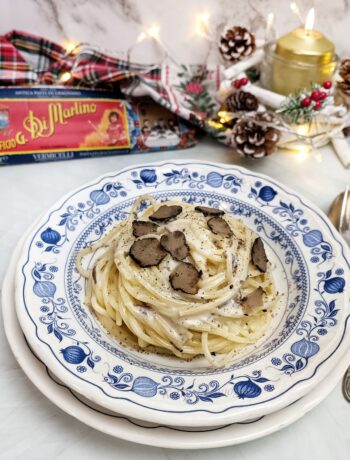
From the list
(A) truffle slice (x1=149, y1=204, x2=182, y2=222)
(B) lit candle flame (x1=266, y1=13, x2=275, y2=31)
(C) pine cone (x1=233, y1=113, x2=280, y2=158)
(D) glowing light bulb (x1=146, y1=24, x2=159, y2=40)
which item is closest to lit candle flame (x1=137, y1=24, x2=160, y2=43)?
(D) glowing light bulb (x1=146, y1=24, x2=159, y2=40)

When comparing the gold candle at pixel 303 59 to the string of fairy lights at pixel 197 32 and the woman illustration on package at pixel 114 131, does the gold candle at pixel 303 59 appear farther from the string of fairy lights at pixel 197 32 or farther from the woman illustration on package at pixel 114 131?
the woman illustration on package at pixel 114 131

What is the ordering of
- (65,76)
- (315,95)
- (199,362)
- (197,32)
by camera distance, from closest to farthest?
(199,362)
(315,95)
(65,76)
(197,32)

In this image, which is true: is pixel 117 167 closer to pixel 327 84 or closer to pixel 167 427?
pixel 327 84

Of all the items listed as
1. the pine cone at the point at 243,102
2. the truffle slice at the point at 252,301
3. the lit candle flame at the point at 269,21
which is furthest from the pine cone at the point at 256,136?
the truffle slice at the point at 252,301

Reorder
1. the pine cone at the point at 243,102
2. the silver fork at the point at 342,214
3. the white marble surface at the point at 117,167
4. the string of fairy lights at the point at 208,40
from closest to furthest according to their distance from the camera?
the white marble surface at the point at 117,167, the silver fork at the point at 342,214, the pine cone at the point at 243,102, the string of fairy lights at the point at 208,40

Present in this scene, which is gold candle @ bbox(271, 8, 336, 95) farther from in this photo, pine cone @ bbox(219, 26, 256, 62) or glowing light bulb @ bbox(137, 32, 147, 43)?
glowing light bulb @ bbox(137, 32, 147, 43)

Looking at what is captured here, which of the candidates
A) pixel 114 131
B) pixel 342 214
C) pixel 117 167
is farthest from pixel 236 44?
pixel 342 214

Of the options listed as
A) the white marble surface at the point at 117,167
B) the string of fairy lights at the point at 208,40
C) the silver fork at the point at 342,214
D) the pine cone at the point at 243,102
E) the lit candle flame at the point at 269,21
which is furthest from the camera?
the lit candle flame at the point at 269,21
